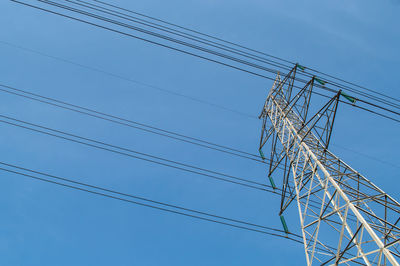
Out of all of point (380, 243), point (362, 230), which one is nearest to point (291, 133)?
point (362, 230)

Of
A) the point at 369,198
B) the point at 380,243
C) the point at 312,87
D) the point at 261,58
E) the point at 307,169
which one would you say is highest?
the point at 261,58

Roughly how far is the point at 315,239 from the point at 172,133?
729 centimetres

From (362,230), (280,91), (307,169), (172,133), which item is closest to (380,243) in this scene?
(362,230)

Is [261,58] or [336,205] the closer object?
[336,205]

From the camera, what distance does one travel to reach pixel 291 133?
43.7ft

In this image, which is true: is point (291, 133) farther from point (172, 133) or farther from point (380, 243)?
point (380, 243)

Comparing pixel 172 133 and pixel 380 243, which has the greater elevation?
pixel 172 133

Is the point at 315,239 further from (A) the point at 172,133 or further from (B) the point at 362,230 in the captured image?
(A) the point at 172,133

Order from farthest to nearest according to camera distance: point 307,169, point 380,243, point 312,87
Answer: point 312,87, point 307,169, point 380,243

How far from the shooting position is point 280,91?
54.7 ft

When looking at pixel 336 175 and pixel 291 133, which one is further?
pixel 291 133

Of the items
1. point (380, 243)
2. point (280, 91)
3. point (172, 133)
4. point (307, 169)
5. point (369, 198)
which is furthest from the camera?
point (280, 91)

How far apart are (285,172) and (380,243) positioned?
6.21 meters

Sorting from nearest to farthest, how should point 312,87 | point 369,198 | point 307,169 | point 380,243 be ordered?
point 380,243 → point 369,198 → point 307,169 → point 312,87
